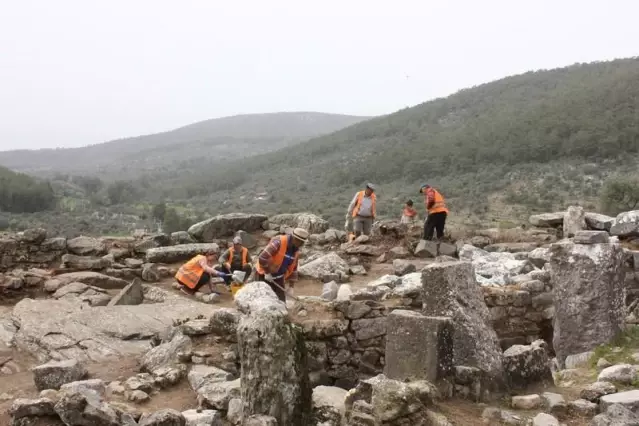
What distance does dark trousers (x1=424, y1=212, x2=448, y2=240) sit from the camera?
1295 cm

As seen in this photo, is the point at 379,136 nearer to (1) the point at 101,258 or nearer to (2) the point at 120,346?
(1) the point at 101,258

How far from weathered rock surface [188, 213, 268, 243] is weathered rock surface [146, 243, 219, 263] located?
114 centimetres

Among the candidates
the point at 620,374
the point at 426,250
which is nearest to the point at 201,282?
the point at 426,250

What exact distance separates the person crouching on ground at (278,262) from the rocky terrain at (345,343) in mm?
310

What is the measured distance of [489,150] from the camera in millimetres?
37562

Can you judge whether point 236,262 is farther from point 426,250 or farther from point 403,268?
point 426,250

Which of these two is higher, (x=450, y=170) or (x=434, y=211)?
(x=450, y=170)

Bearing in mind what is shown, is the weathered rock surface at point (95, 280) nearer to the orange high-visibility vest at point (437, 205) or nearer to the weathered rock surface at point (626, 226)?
the orange high-visibility vest at point (437, 205)

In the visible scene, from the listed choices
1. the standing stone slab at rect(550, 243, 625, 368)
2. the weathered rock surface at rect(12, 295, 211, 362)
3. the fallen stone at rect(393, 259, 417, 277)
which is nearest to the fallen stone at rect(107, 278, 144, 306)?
the weathered rock surface at rect(12, 295, 211, 362)

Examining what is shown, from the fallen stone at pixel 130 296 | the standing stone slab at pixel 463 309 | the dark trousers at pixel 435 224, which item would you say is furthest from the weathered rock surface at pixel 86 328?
the dark trousers at pixel 435 224

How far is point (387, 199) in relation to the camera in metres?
33.1

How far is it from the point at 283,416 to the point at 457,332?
7.52 ft

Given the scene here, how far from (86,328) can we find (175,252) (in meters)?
5.30

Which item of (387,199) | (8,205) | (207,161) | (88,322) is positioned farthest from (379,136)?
(88,322)
